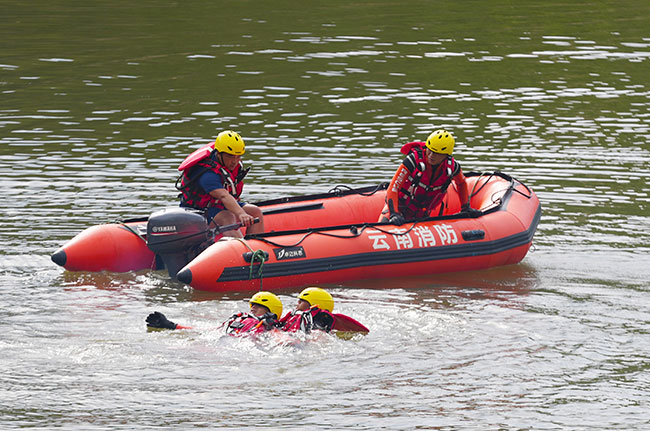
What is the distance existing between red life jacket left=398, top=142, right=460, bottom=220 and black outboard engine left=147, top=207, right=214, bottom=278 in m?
2.21

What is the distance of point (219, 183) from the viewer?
10.5m

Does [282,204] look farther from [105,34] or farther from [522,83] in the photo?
[105,34]

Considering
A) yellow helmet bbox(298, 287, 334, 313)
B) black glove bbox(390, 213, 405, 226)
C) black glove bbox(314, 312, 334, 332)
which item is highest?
black glove bbox(390, 213, 405, 226)

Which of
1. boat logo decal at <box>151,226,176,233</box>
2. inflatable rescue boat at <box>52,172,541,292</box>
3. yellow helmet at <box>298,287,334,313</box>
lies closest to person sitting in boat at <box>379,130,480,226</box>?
inflatable rescue boat at <box>52,172,541,292</box>

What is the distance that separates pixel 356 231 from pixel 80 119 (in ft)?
24.5

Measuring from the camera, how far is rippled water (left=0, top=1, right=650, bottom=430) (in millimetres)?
7477

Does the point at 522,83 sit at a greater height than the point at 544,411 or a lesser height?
greater

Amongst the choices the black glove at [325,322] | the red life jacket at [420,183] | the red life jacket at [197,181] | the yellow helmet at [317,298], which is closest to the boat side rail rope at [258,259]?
the red life jacket at [197,181]

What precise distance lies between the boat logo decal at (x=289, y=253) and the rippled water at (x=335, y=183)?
14.6 inches

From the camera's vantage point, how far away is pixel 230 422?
701cm

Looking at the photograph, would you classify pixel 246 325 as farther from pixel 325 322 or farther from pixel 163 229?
pixel 163 229

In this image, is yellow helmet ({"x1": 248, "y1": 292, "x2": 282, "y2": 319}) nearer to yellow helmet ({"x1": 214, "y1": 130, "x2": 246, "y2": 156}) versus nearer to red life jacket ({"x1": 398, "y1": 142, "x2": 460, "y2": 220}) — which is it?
yellow helmet ({"x1": 214, "y1": 130, "x2": 246, "y2": 156})

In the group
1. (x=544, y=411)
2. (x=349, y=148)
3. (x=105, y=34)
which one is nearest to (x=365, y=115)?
(x=349, y=148)

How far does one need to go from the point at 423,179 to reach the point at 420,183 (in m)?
0.05
